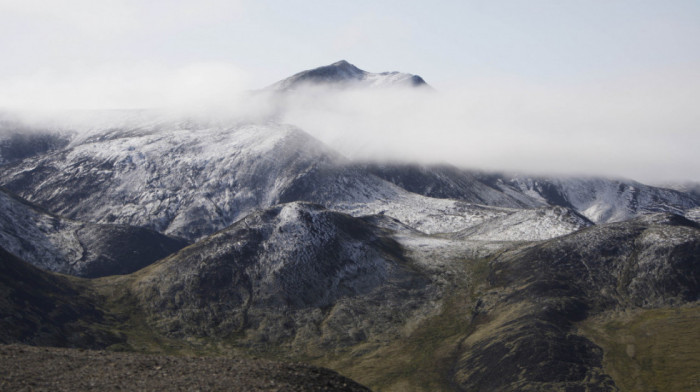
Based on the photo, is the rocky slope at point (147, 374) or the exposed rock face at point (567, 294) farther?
the exposed rock face at point (567, 294)

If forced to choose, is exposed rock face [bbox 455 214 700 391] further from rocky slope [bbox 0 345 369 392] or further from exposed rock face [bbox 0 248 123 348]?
exposed rock face [bbox 0 248 123 348]

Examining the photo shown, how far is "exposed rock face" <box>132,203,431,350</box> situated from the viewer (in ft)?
436

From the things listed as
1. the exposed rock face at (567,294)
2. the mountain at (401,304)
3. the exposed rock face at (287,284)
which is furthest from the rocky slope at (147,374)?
the exposed rock face at (287,284)

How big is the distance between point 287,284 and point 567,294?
217 ft

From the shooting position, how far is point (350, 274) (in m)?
152

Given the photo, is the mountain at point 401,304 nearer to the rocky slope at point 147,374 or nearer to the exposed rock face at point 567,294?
the exposed rock face at point 567,294

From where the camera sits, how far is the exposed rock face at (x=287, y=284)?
132750 millimetres

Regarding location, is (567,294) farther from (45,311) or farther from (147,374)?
(45,311)

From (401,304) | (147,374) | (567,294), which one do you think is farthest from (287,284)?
(147,374)

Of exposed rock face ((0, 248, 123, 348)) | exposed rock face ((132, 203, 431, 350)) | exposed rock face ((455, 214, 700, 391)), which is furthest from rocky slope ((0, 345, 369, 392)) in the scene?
exposed rock face ((132, 203, 431, 350))

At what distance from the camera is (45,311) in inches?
4523

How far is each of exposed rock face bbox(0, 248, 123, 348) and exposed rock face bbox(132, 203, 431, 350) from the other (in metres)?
14.4

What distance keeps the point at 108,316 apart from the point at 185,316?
649 inches

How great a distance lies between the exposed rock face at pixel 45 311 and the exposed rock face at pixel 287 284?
14350mm
